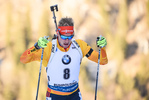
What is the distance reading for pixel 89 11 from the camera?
114 inches

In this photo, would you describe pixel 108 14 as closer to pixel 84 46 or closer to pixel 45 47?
pixel 84 46

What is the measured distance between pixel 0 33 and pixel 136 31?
1922 mm

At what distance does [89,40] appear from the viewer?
2.87m

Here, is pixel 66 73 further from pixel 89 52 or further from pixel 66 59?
pixel 89 52

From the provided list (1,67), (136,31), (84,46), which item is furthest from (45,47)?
(136,31)

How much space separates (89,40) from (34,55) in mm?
1354

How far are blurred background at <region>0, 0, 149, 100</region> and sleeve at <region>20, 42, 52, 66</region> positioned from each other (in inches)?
44.9

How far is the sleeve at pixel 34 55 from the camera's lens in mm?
1587

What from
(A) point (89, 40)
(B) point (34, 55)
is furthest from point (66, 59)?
(A) point (89, 40)

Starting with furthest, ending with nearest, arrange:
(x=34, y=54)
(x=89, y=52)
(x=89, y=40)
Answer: (x=89, y=40) → (x=89, y=52) → (x=34, y=54)

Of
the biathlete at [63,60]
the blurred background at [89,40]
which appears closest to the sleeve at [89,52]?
the biathlete at [63,60]

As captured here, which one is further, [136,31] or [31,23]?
[136,31]

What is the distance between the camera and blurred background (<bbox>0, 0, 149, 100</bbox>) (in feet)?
9.11

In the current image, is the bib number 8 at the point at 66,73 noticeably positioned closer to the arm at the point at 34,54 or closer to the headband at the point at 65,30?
the arm at the point at 34,54
